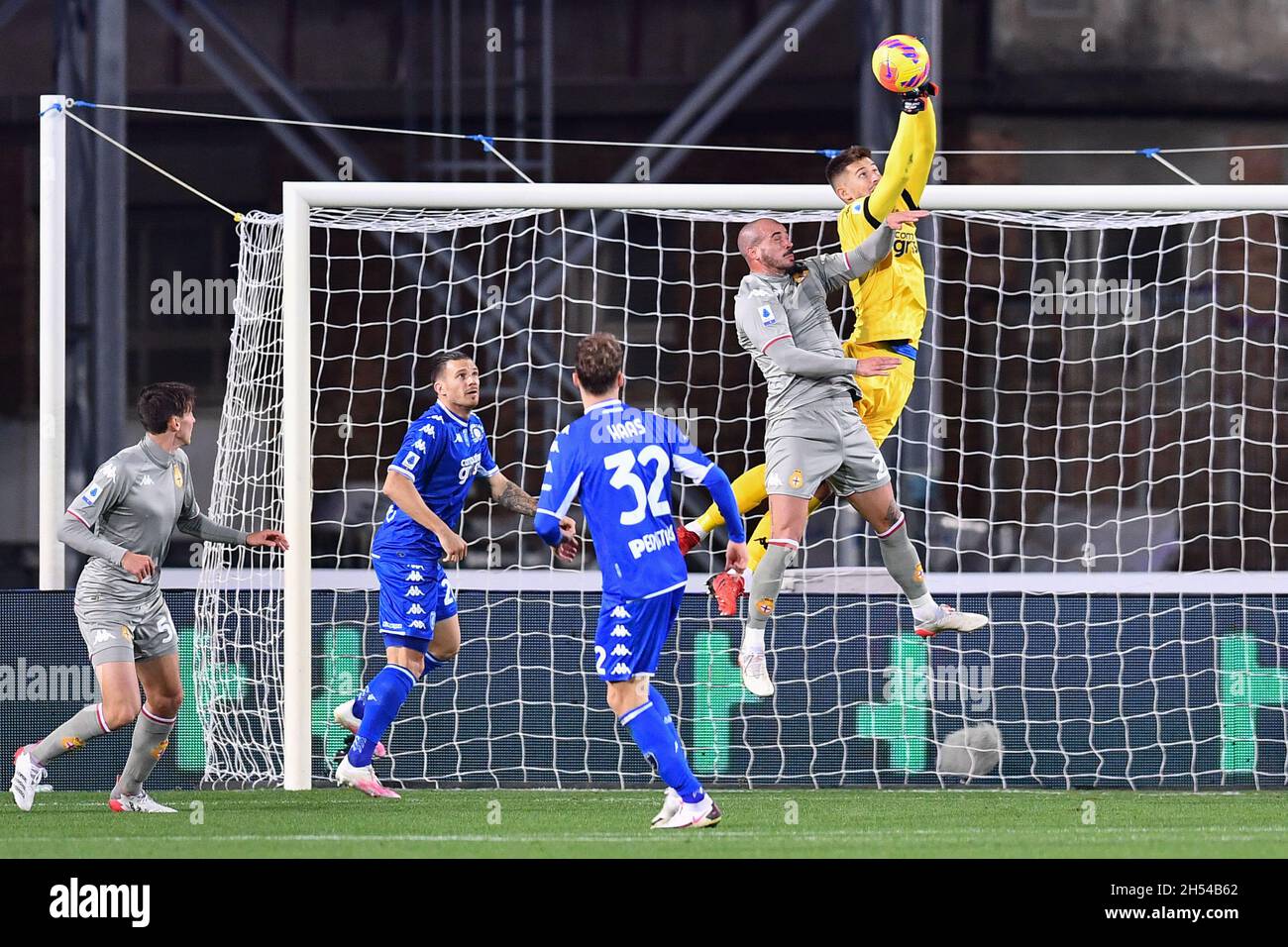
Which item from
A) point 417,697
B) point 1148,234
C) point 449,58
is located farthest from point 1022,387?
point 417,697

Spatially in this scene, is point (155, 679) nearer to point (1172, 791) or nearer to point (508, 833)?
point (508, 833)

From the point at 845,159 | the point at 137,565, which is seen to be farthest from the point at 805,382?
the point at 137,565

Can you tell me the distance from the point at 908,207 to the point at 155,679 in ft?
12.5

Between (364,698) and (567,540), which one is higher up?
Result: (567,540)

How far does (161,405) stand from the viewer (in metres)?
8.08

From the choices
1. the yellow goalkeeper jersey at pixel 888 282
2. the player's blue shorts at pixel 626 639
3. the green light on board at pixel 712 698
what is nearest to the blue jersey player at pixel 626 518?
the player's blue shorts at pixel 626 639

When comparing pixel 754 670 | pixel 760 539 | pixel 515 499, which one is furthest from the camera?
pixel 515 499

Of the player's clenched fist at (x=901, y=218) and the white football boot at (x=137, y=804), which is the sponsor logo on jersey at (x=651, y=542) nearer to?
the player's clenched fist at (x=901, y=218)

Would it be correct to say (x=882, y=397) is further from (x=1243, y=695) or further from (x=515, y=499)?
(x=1243, y=695)

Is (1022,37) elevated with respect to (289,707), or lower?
elevated

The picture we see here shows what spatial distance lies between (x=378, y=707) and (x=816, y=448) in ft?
7.24

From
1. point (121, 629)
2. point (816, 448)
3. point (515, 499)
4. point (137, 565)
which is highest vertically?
point (816, 448)

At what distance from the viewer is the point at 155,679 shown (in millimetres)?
8227

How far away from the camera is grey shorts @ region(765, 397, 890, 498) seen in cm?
799
